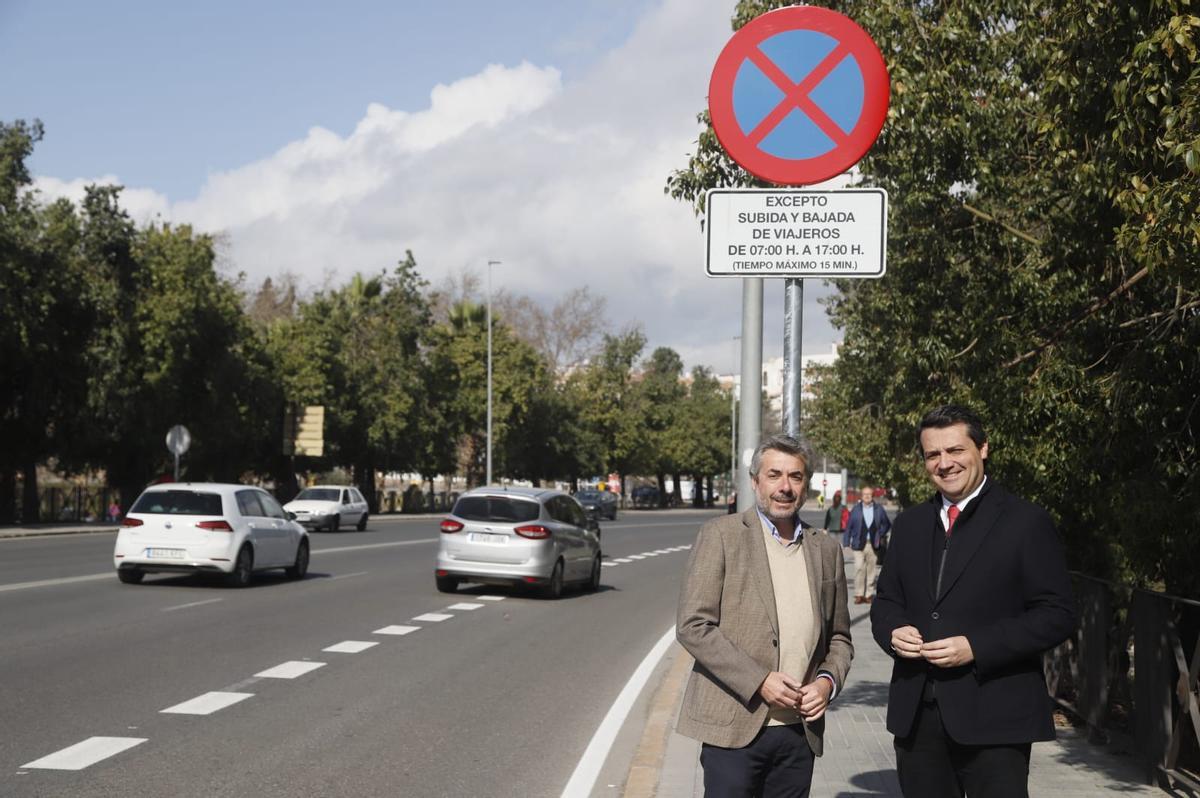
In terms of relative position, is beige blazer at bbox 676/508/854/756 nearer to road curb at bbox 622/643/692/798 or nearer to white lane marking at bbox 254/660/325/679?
road curb at bbox 622/643/692/798

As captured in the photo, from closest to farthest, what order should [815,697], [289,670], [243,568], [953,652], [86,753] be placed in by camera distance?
[953,652], [815,697], [86,753], [289,670], [243,568]

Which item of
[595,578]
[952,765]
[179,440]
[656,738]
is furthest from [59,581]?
[179,440]

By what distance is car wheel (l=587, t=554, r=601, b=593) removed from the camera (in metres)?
23.4

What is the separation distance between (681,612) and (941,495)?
932 mm

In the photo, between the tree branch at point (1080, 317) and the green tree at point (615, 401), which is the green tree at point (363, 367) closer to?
the green tree at point (615, 401)

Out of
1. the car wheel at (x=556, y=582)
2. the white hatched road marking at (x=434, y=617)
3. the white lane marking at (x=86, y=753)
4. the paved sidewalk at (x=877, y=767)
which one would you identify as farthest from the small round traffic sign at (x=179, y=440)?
the paved sidewalk at (x=877, y=767)

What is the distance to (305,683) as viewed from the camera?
1143 cm

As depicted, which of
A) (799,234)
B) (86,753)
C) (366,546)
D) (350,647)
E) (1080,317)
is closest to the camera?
(799,234)

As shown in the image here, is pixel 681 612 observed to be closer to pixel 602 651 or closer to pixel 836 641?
pixel 836 641

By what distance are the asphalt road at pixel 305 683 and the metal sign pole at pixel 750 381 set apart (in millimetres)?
2068

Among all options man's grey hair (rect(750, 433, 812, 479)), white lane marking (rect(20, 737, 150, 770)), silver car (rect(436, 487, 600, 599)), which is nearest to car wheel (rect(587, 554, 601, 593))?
silver car (rect(436, 487, 600, 599))

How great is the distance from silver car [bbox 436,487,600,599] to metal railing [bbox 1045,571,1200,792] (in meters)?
11.9

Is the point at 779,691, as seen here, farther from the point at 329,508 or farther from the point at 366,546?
the point at 329,508

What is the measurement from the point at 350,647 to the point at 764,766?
33.4 ft
